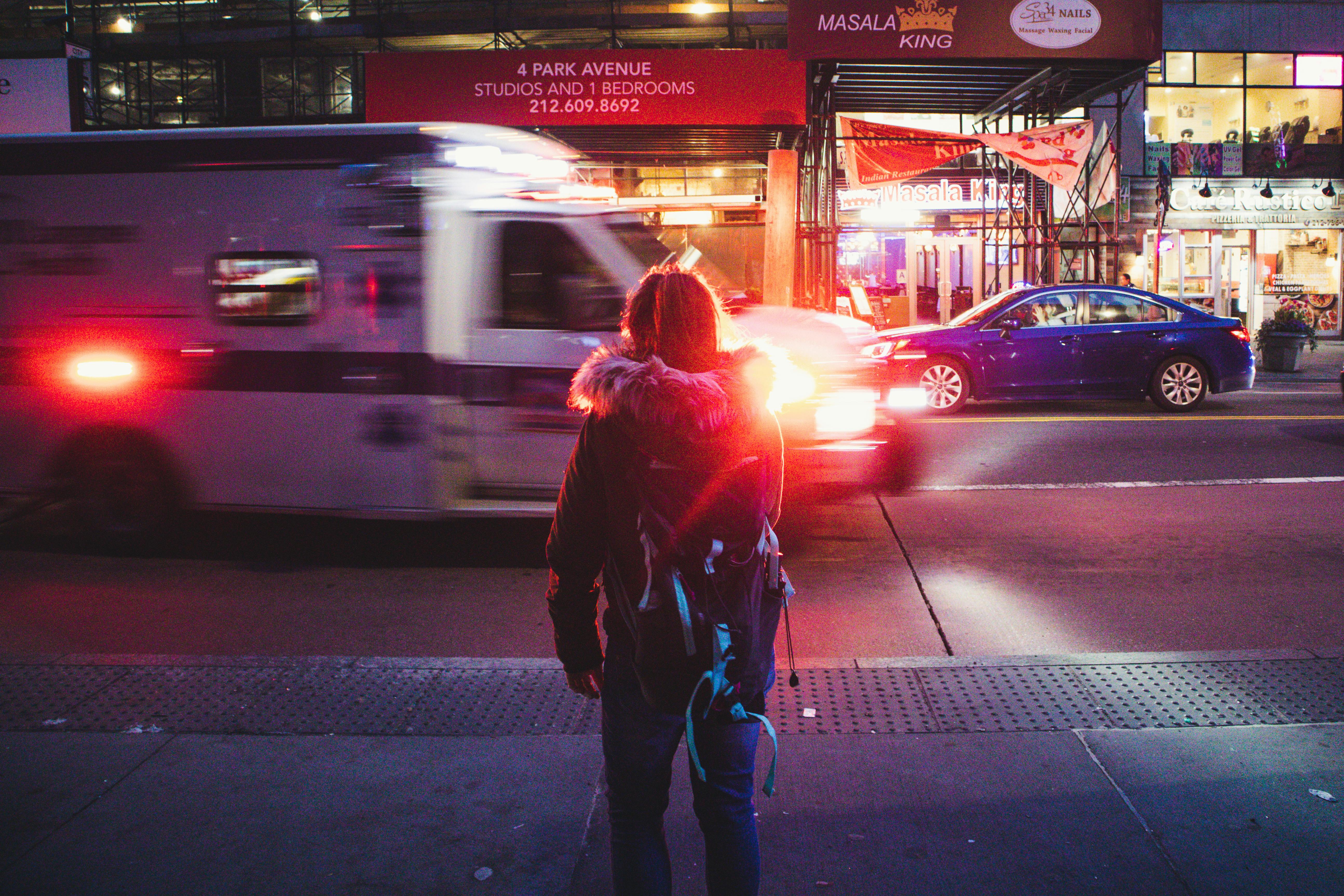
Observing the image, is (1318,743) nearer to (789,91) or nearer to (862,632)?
(862,632)

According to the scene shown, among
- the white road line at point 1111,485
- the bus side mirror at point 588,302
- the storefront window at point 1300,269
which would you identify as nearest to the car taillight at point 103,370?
the bus side mirror at point 588,302

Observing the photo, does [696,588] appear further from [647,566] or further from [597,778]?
[597,778]

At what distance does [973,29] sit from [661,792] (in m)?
15.7

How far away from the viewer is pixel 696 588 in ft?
7.86

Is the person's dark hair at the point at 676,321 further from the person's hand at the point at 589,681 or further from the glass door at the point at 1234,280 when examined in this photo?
the glass door at the point at 1234,280

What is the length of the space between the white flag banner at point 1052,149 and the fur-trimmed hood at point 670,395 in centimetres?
1532

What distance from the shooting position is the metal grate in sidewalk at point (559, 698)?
13.8 ft

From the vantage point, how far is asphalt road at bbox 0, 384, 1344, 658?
5.39 m

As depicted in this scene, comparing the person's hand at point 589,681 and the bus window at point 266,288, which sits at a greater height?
the bus window at point 266,288

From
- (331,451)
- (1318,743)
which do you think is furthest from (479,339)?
(1318,743)

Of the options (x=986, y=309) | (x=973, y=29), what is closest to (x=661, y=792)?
(x=986, y=309)

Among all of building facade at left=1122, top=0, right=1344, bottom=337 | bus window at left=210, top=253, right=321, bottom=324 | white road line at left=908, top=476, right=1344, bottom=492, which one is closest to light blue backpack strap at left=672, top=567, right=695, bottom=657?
bus window at left=210, top=253, right=321, bottom=324

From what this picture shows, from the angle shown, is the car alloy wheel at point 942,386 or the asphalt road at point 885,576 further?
the car alloy wheel at point 942,386

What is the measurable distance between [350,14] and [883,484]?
18.5m
